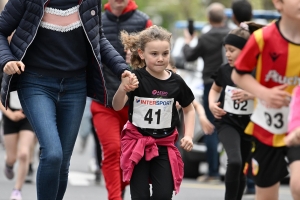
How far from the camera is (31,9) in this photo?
6.62 m

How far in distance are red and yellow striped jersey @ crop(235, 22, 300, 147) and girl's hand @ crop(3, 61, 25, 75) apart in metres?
1.52

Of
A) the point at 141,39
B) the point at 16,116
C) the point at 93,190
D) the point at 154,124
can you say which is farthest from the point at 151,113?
the point at 93,190

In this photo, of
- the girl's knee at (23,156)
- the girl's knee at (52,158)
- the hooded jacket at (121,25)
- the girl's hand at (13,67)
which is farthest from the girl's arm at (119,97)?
the girl's knee at (23,156)

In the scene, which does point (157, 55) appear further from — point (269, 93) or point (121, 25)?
point (121, 25)

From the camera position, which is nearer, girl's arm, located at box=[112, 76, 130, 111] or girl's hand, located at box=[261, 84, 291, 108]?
girl's hand, located at box=[261, 84, 291, 108]

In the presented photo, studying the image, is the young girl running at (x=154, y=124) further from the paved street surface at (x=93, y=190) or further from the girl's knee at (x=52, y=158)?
the paved street surface at (x=93, y=190)

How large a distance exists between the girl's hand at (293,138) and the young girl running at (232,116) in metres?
2.35

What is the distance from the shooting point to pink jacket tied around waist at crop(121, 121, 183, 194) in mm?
6898

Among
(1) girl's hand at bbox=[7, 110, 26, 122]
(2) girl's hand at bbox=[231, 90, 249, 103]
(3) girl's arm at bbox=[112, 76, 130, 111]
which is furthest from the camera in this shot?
(1) girl's hand at bbox=[7, 110, 26, 122]

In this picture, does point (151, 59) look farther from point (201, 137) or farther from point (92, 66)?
point (201, 137)

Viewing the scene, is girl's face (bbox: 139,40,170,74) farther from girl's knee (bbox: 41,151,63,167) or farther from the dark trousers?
girl's knee (bbox: 41,151,63,167)

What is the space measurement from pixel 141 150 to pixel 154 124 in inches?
10.2

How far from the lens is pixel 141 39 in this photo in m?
7.18

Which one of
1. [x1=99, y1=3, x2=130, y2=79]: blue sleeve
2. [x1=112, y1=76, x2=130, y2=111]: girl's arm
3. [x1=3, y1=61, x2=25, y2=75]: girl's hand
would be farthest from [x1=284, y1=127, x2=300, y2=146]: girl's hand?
[x1=3, y1=61, x2=25, y2=75]: girl's hand
